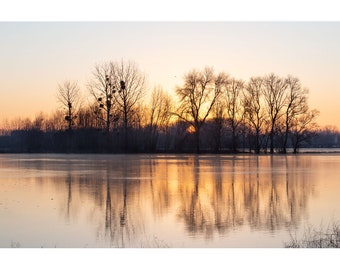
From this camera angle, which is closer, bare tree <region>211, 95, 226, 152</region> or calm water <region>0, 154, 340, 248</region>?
calm water <region>0, 154, 340, 248</region>

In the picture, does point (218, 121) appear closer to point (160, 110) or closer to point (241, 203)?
point (160, 110)

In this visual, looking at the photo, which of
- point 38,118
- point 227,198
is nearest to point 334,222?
point 227,198

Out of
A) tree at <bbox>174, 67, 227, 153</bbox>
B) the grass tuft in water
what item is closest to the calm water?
the grass tuft in water

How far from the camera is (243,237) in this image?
10.0 m

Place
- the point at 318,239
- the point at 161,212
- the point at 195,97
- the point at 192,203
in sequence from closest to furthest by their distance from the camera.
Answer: the point at 318,239, the point at 161,212, the point at 192,203, the point at 195,97

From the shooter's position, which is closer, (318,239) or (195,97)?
(318,239)

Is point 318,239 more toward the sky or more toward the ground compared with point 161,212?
more toward the ground

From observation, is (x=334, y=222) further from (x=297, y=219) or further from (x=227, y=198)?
(x=227, y=198)

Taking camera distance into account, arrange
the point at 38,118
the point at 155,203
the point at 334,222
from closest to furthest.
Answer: the point at 334,222
the point at 155,203
the point at 38,118

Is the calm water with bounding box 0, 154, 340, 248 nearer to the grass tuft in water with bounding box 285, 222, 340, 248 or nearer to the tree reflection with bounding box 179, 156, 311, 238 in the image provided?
the tree reflection with bounding box 179, 156, 311, 238

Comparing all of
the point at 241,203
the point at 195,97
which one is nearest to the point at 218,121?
the point at 195,97

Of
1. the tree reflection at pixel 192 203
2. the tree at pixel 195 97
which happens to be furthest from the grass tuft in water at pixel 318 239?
the tree at pixel 195 97

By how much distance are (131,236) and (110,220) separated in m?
1.84

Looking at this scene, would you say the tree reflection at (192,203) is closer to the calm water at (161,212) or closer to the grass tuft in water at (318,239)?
the calm water at (161,212)
